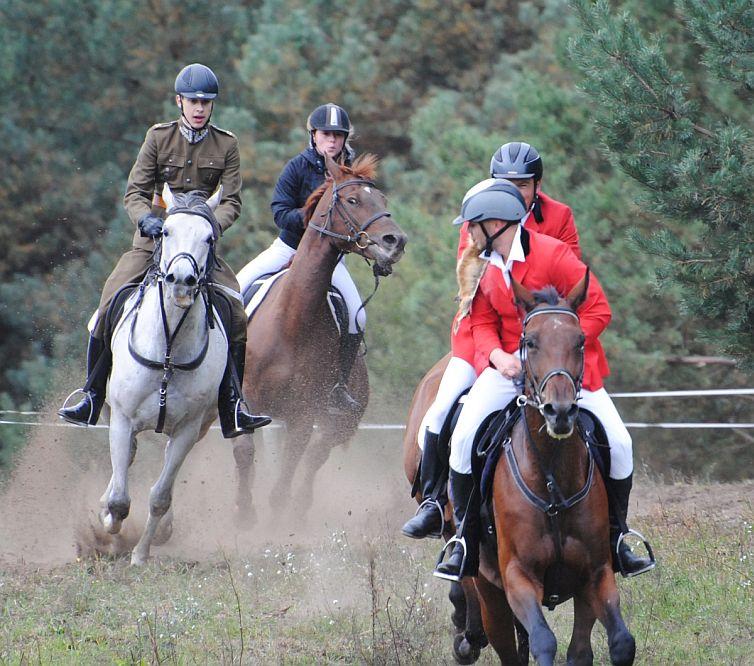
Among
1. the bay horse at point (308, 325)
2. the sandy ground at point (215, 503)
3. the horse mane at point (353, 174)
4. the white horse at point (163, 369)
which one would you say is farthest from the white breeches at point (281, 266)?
the white horse at point (163, 369)

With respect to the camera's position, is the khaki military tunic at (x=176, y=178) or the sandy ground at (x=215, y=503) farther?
the sandy ground at (x=215, y=503)

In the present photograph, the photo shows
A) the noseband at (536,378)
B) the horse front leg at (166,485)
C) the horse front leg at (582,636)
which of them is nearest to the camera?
the noseband at (536,378)

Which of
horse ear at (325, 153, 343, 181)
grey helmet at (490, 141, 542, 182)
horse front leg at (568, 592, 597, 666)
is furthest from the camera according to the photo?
horse ear at (325, 153, 343, 181)

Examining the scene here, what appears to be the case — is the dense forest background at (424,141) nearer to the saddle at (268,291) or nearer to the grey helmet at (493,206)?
the saddle at (268,291)

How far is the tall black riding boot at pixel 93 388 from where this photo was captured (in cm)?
995

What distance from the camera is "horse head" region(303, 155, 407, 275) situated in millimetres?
10555

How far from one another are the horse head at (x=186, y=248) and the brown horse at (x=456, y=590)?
1729 millimetres

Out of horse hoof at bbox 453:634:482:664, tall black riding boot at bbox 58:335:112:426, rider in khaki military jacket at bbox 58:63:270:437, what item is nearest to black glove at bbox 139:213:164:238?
rider in khaki military jacket at bbox 58:63:270:437

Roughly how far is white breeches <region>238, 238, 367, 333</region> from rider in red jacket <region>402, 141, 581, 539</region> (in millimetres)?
3975

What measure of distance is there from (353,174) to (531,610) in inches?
228

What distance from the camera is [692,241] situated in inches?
657

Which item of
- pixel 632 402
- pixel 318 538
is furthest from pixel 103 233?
pixel 318 538

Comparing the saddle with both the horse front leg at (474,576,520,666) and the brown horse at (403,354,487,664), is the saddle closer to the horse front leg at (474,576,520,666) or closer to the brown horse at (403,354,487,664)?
the brown horse at (403,354,487,664)

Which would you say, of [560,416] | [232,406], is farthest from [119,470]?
[560,416]
